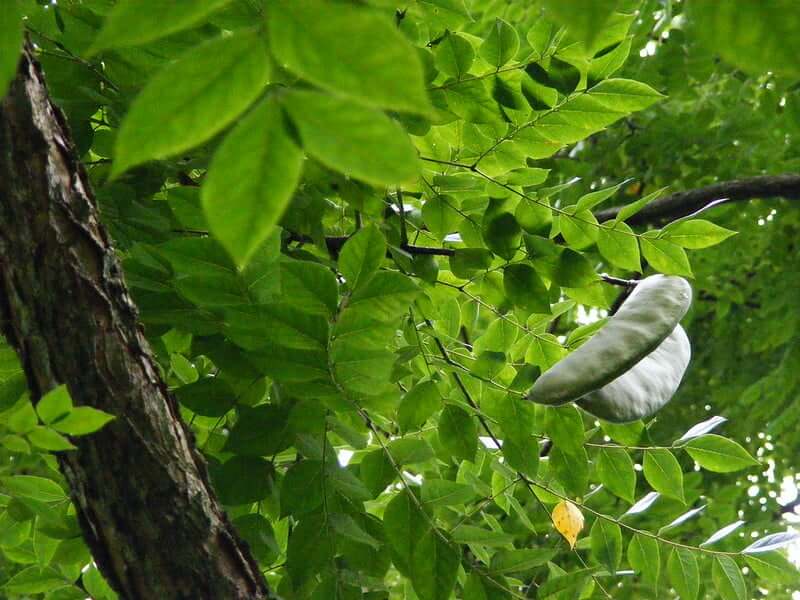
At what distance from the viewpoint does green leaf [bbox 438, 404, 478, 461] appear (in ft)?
4.76

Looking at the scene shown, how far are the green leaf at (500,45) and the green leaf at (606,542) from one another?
84cm

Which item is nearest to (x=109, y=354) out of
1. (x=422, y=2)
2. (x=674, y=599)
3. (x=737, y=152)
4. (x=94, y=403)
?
(x=94, y=403)

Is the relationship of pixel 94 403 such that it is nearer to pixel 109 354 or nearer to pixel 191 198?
pixel 109 354

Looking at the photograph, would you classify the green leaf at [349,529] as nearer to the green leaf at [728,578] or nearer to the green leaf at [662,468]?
the green leaf at [662,468]

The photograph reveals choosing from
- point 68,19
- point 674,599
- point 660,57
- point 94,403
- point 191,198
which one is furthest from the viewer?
point 674,599

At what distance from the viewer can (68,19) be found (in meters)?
1.38

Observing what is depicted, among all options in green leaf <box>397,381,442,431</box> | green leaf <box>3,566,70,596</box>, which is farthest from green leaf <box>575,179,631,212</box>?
green leaf <box>3,566,70,596</box>

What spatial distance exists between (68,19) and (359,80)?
3.46ft

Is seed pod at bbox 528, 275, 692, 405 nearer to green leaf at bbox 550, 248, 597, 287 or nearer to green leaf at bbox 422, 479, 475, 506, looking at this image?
green leaf at bbox 550, 248, 597, 287

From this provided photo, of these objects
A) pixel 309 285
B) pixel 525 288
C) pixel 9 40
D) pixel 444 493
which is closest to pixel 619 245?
pixel 525 288

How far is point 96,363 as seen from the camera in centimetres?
103

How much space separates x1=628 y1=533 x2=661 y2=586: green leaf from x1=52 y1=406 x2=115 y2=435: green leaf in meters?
1.06

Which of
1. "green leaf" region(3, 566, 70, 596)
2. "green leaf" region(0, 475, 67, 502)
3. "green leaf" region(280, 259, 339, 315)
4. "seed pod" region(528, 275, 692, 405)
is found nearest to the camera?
"green leaf" region(280, 259, 339, 315)

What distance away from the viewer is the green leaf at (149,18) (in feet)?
1.81
